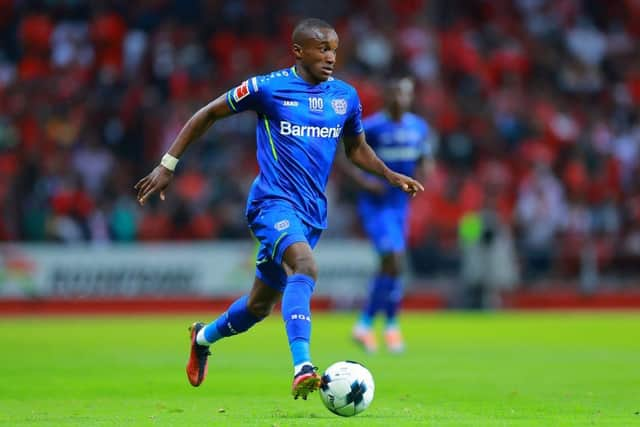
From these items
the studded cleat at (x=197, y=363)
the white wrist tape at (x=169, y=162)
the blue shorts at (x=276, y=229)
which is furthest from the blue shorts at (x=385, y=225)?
the white wrist tape at (x=169, y=162)

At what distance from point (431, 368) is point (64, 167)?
40.9 feet

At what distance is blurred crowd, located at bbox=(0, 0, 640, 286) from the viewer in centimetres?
2275

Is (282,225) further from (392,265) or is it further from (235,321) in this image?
(392,265)

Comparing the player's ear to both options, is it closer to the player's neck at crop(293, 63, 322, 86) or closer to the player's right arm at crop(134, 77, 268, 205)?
the player's neck at crop(293, 63, 322, 86)

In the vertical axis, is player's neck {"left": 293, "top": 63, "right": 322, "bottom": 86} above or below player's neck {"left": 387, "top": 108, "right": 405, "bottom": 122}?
above

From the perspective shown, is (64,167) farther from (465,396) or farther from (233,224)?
(465,396)

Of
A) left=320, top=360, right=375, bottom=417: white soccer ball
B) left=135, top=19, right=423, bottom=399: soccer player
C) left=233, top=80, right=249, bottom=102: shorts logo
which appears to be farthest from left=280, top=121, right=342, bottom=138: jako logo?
left=320, top=360, right=375, bottom=417: white soccer ball

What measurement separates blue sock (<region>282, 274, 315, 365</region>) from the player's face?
4.54 ft

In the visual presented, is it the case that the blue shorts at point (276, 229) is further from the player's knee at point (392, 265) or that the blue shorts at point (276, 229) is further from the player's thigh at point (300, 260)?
the player's knee at point (392, 265)

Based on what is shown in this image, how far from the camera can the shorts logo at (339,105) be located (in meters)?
8.48

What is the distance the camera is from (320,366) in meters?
11.7

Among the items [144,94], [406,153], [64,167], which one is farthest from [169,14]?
[406,153]

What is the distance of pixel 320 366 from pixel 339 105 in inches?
152

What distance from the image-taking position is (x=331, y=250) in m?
23.0
